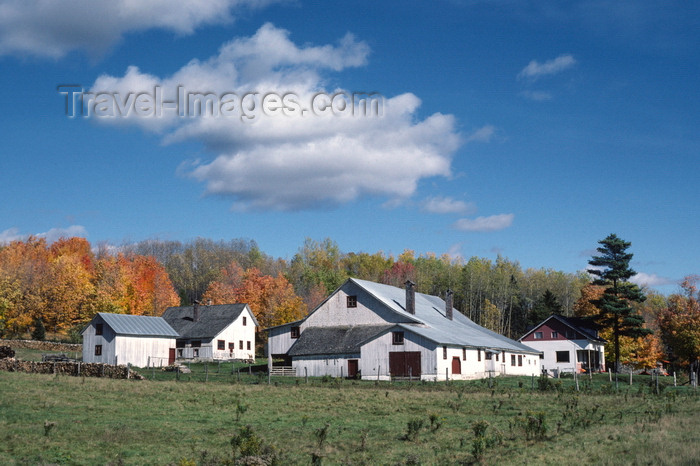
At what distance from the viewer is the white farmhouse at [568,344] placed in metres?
76.8

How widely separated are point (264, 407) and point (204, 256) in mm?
117314

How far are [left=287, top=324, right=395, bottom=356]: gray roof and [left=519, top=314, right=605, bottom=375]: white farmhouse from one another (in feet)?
94.1

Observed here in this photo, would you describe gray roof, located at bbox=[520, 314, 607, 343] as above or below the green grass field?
above

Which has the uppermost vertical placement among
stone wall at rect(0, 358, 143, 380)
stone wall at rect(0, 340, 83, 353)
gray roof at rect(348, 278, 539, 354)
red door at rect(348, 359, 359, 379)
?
gray roof at rect(348, 278, 539, 354)

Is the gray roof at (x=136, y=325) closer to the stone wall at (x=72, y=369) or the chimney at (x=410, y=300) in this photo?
the stone wall at (x=72, y=369)

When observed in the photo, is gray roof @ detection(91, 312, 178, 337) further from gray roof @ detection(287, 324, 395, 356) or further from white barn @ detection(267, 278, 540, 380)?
gray roof @ detection(287, 324, 395, 356)

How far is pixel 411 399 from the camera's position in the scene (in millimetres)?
35094

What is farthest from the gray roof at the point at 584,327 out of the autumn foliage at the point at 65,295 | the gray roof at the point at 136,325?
the autumn foliage at the point at 65,295

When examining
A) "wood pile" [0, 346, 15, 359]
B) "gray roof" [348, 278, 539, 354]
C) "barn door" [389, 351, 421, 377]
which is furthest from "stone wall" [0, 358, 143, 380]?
"gray roof" [348, 278, 539, 354]

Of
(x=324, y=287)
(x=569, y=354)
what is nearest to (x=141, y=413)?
(x=569, y=354)

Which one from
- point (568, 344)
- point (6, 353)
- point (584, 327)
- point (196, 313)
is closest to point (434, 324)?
point (568, 344)

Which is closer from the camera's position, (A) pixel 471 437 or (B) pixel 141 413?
(A) pixel 471 437

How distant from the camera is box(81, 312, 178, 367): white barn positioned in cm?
6119

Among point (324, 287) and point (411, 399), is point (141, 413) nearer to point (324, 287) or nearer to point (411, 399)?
point (411, 399)
